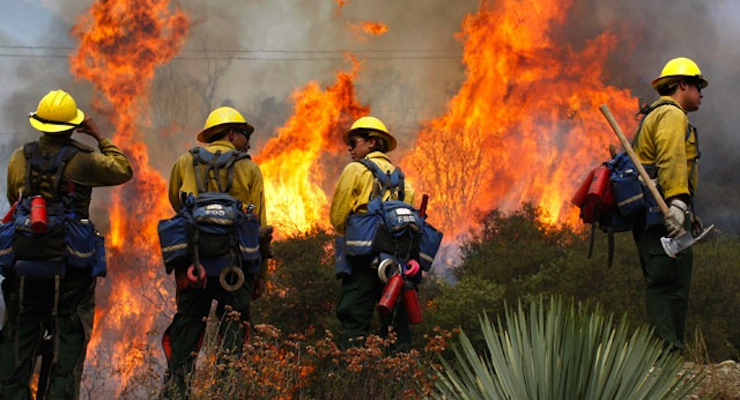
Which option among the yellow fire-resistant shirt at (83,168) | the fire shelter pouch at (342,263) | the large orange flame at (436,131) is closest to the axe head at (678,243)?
the fire shelter pouch at (342,263)

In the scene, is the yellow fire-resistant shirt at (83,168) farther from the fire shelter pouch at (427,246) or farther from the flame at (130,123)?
the flame at (130,123)

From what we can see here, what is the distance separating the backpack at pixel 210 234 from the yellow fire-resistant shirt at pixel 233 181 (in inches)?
4.6

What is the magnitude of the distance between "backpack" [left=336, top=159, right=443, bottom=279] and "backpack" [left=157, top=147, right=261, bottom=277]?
0.86 m

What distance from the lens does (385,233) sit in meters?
6.89

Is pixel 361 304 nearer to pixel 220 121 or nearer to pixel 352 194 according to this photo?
pixel 352 194

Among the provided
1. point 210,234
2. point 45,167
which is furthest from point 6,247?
point 210,234

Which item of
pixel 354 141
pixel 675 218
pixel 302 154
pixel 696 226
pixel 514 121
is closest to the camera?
pixel 675 218

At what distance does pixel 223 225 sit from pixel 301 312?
8.29m

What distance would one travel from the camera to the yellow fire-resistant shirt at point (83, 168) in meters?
5.95

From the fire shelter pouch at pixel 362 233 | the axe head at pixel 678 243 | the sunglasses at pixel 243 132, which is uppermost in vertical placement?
the sunglasses at pixel 243 132

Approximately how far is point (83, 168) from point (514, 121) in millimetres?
21944

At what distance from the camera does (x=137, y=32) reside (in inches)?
912

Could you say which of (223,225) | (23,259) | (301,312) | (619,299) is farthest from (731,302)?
(23,259)

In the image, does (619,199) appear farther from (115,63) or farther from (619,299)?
(115,63)
